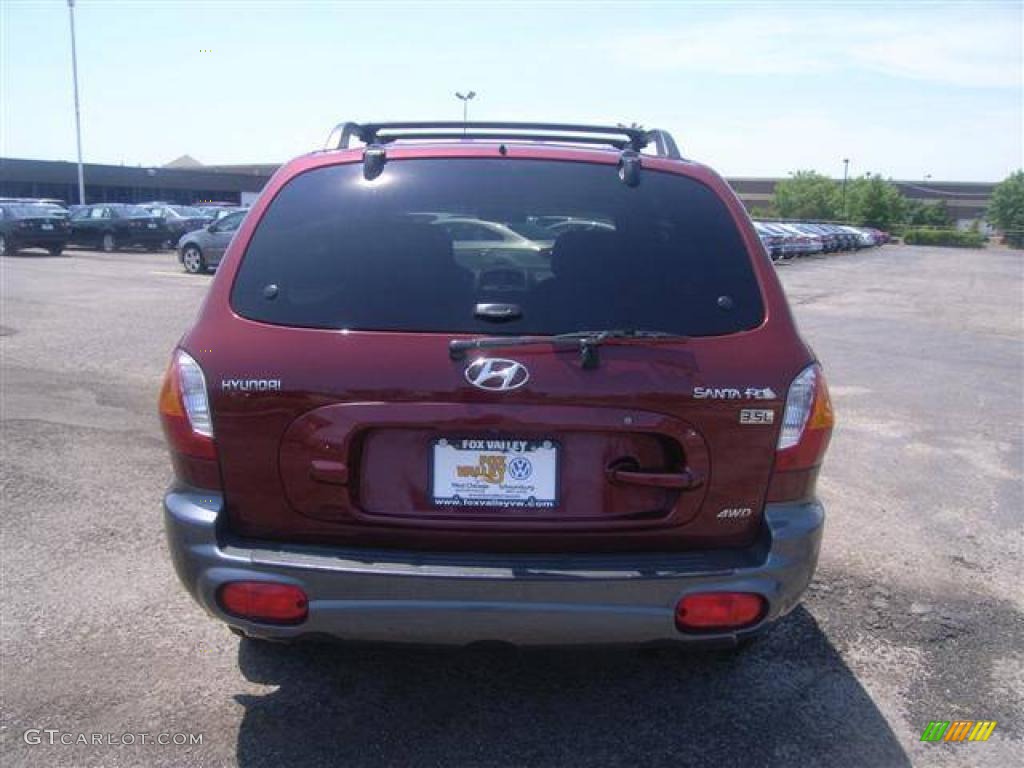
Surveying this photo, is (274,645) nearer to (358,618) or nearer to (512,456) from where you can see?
(358,618)

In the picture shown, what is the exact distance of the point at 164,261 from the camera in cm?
2630

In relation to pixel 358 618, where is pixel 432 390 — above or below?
above

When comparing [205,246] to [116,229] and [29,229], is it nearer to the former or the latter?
[29,229]

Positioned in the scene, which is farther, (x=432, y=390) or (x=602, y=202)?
(x=602, y=202)

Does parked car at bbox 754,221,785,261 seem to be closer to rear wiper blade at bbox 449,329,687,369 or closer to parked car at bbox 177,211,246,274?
parked car at bbox 177,211,246,274

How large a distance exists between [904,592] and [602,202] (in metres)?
2.62

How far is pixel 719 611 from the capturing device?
9.18 feet

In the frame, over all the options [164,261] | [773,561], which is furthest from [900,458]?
[164,261]

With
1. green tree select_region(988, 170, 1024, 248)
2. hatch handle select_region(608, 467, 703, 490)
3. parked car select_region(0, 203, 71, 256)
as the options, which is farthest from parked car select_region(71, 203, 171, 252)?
green tree select_region(988, 170, 1024, 248)

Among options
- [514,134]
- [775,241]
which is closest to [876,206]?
[775,241]

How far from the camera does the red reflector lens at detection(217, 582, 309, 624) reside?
2.74 m

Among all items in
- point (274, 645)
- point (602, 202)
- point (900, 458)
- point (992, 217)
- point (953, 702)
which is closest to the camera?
point (602, 202)

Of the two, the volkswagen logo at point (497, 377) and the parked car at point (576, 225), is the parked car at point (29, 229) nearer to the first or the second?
the parked car at point (576, 225)

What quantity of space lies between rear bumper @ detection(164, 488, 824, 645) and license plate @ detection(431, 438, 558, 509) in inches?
6.7
